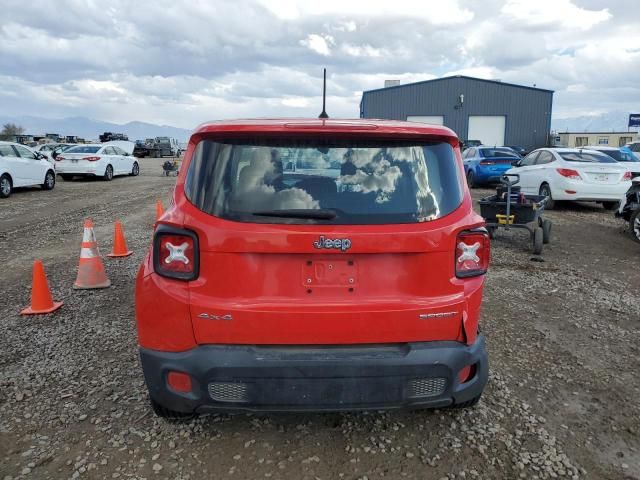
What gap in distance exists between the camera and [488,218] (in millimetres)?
8062

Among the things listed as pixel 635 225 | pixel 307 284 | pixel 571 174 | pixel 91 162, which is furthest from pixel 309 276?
pixel 91 162

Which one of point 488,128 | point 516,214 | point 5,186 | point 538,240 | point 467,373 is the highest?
point 488,128

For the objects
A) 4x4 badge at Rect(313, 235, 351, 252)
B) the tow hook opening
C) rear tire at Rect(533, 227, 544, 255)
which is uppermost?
4x4 badge at Rect(313, 235, 351, 252)

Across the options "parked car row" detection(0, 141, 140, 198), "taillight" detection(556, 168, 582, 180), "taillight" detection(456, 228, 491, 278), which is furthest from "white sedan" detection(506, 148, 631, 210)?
"parked car row" detection(0, 141, 140, 198)

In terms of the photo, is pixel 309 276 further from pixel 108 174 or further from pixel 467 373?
pixel 108 174

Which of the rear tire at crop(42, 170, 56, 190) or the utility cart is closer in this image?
the utility cart

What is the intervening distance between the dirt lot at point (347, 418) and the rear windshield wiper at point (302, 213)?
1.33 m

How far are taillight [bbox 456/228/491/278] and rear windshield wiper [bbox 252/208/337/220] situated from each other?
0.69m

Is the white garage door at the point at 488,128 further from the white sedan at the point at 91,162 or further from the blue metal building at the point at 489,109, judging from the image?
the white sedan at the point at 91,162

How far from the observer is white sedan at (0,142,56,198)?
14.8 meters

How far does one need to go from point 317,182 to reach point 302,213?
7.9 inches

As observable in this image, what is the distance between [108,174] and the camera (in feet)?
71.2

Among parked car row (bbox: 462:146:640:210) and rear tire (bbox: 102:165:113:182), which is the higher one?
parked car row (bbox: 462:146:640:210)

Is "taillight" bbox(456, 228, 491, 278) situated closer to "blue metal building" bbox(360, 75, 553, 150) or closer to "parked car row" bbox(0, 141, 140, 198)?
"parked car row" bbox(0, 141, 140, 198)
